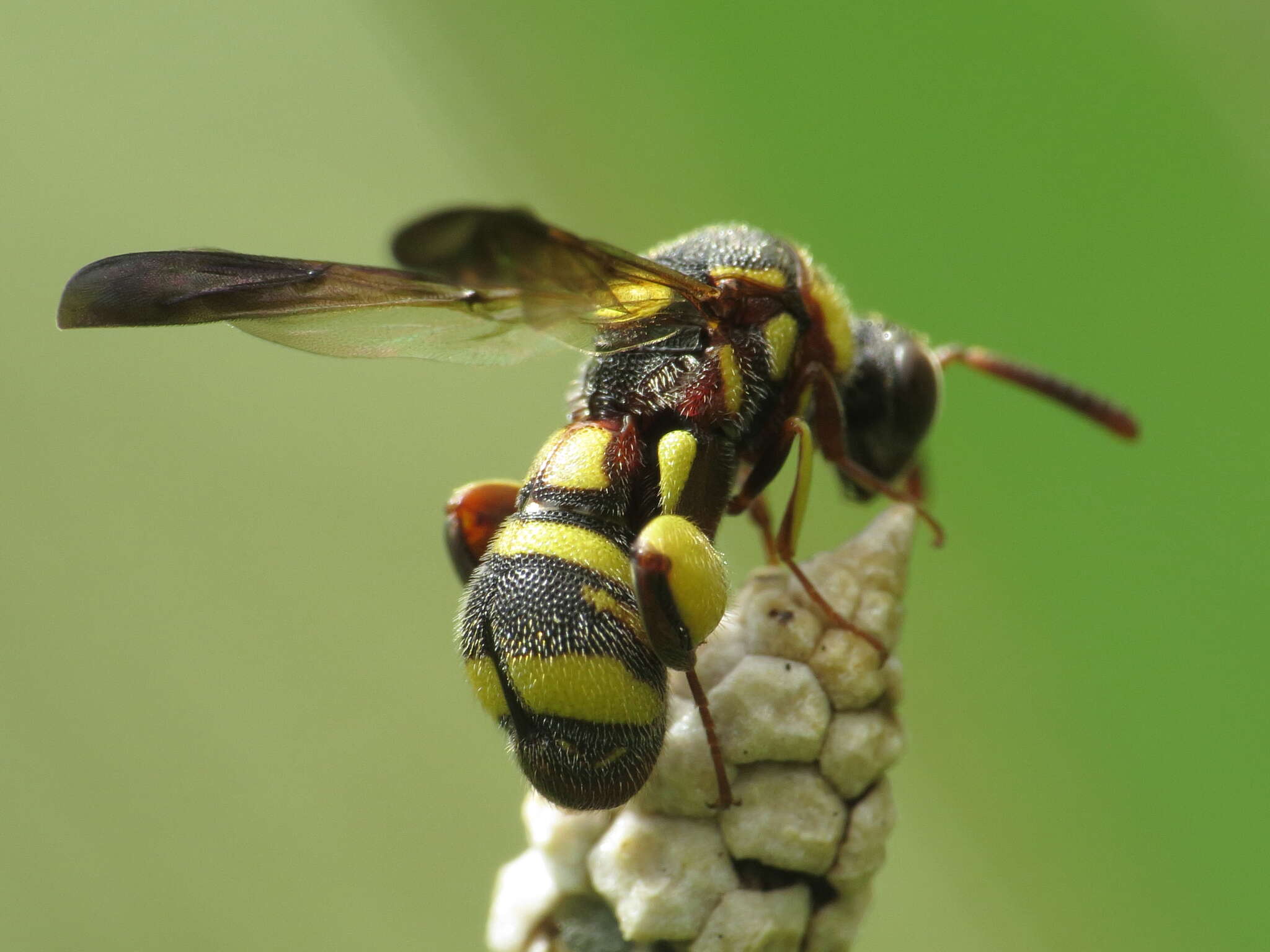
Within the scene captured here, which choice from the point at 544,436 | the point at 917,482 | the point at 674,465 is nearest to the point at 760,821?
the point at 674,465

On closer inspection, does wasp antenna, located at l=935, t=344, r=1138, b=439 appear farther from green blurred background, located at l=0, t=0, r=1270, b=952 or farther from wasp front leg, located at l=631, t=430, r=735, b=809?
wasp front leg, located at l=631, t=430, r=735, b=809

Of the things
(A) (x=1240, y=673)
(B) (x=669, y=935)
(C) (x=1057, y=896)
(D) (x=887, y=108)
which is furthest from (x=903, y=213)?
(B) (x=669, y=935)

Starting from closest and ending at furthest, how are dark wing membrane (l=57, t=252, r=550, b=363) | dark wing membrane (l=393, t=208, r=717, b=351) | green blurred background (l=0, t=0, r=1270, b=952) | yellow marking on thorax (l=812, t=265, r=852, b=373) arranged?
dark wing membrane (l=393, t=208, r=717, b=351) → dark wing membrane (l=57, t=252, r=550, b=363) → yellow marking on thorax (l=812, t=265, r=852, b=373) → green blurred background (l=0, t=0, r=1270, b=952)

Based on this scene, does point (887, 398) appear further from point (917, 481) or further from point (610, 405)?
→ point (610, 405)

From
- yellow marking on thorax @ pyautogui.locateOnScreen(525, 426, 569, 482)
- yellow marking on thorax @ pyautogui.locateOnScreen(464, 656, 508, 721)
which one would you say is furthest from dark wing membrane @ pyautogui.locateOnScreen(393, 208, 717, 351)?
yellow marking on thorax @ pyautogui.locateOnScreen(464, 656, 508, 721)

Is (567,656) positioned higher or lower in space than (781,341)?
lower

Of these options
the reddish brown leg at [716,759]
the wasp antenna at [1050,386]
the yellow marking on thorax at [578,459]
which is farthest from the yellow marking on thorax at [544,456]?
the wasp antenna at [1050,386]
